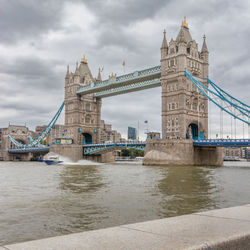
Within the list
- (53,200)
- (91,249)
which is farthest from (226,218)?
(53,200)

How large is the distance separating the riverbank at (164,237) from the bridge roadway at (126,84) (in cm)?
5525

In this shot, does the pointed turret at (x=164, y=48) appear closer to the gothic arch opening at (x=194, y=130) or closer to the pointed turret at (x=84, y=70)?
the gothic arch opening at (x=194, y=130)

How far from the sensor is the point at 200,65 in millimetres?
57125

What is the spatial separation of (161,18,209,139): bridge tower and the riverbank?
48919 mm

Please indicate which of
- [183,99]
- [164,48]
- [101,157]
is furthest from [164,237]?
[101,157]

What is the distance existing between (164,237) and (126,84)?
206 feet

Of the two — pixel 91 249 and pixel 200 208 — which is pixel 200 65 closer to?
pixel 200 208

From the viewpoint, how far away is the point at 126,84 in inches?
2571

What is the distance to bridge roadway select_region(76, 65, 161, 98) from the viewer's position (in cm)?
5941

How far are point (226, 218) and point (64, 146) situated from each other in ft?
218

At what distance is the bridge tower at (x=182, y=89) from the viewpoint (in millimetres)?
53156

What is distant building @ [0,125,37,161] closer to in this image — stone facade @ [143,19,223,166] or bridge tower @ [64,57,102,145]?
bridge tower @ [64,57,102,145]

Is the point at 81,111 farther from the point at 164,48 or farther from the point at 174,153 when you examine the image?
the point at 174,153

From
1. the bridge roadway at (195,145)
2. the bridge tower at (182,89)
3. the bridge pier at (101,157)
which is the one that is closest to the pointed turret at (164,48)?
the bridge tower at (182,89)
